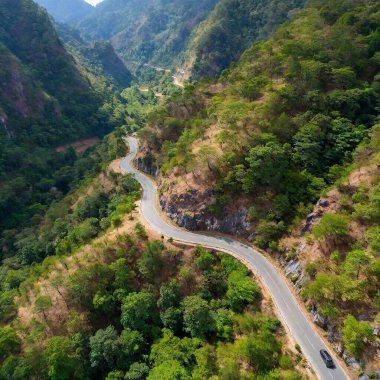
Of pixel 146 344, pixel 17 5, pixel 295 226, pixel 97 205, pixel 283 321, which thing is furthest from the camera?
pixel 17 5

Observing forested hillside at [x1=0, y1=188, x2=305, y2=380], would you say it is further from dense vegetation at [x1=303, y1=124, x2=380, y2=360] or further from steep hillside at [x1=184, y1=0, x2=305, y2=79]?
steep hillside at [x1=184, y1=0, x2=305, y2=79]

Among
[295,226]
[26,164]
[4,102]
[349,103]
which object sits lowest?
[26,164]

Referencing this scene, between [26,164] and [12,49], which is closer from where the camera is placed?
[26,164]

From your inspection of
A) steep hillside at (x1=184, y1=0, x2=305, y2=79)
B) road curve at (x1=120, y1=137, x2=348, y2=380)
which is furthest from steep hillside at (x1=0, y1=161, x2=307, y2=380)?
steep hillside at (x1=184, y1=0, x2=305, y2=79)

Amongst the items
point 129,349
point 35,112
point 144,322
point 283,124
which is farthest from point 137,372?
point 35,112

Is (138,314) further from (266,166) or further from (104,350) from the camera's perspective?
(266,166)

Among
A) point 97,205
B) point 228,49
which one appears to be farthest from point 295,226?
point 228,49

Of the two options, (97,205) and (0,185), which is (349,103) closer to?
(97,205)
